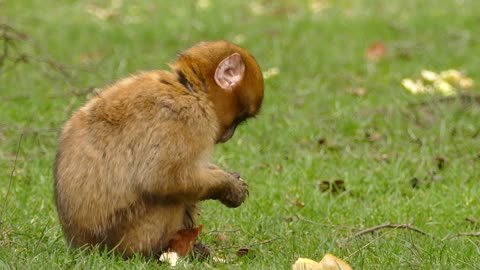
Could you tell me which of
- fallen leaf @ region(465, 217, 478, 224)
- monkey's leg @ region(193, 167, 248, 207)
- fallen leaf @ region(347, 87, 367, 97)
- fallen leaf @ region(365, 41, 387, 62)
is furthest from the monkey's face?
fallen leaf @ region(365, 41, 387, 62)

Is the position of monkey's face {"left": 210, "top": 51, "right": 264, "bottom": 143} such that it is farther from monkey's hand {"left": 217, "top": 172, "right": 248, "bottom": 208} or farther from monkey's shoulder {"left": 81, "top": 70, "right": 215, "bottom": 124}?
monkey's hand {"left": 217, "top": 172, "right": 248, "bottom": 208}

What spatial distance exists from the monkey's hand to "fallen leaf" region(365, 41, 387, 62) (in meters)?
5.51

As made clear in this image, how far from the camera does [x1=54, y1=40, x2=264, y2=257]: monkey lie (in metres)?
4.74

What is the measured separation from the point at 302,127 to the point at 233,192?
3211mm

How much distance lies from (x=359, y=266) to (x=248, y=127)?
3292 mm

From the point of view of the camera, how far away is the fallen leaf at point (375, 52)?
10.5 m

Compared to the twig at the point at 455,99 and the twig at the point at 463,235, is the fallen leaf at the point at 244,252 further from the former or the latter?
the twig at the point at 455,99

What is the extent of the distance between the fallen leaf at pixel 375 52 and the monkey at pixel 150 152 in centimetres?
550

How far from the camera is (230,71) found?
16.5 feet

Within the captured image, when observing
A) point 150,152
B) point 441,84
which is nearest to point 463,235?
point 150,152

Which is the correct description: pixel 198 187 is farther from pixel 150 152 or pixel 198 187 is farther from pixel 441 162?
pixel 441 162

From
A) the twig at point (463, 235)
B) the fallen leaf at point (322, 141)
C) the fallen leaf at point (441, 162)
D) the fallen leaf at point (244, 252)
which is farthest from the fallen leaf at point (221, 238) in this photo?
the fallen leaf at point (322, 141)

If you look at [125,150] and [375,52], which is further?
[375,52]

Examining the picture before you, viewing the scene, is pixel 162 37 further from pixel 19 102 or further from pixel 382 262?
pixel 382 262
